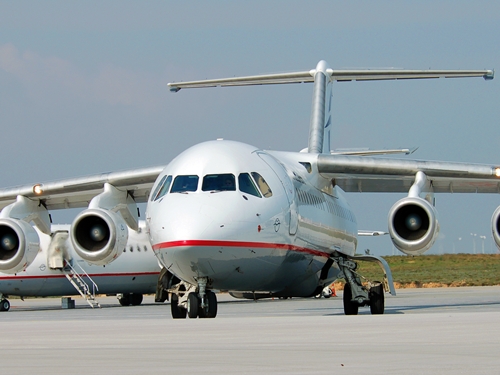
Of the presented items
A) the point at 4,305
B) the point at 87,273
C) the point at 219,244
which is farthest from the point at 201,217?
the point at 4,305

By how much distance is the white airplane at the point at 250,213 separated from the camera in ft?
41.1

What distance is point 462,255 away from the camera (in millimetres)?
60281

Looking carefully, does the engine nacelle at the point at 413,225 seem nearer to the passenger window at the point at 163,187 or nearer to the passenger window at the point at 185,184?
the passenger window at the point at 185,184

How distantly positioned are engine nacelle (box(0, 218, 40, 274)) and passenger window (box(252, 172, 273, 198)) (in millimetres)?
4699

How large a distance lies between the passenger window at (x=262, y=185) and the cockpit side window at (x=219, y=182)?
425mm

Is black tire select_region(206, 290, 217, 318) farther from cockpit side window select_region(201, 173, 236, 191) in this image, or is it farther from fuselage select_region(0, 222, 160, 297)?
fuselage select_region(0, 222, 160, 297)

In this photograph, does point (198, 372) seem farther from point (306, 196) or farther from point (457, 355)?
point (306, 196)

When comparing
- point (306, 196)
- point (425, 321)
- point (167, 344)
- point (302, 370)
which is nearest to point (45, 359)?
point (167, 344)

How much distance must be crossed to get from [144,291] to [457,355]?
24914 millimetres

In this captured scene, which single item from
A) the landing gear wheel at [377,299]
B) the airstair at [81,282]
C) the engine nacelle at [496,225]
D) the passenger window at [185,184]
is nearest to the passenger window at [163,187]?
the passenger window at [185,184]

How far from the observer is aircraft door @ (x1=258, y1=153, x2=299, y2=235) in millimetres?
13844

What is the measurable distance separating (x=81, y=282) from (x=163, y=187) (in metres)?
15.9

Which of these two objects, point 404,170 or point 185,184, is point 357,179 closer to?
point 404,170

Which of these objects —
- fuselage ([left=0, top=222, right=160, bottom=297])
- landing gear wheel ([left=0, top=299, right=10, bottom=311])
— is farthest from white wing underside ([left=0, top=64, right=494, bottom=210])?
landing gear wheel ([left=0, top=299, right=10, bottom=311])
